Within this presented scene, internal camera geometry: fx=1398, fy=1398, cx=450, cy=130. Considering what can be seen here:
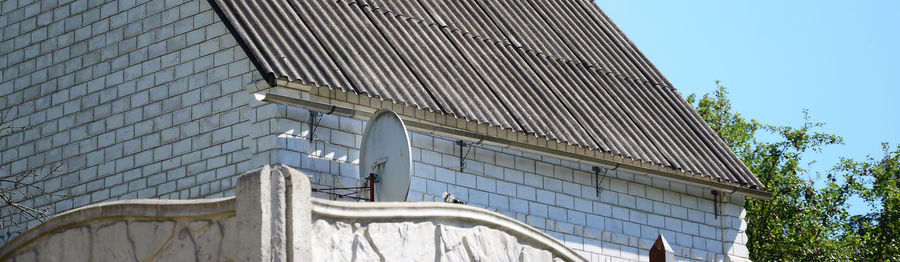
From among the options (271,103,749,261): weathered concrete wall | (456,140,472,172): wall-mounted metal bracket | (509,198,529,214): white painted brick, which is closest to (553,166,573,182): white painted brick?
(271,103,749,261): weathered concrete wall

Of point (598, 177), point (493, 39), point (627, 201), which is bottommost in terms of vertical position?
point (627, 201)

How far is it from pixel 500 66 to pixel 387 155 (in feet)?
15.5

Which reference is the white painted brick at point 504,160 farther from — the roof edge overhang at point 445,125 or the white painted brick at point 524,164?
the roof edge overhang at point 445,125

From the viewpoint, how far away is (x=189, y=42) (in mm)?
16828

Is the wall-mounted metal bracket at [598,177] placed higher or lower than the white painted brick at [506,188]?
higher

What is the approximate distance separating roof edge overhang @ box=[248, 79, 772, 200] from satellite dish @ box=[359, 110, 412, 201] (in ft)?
2.48

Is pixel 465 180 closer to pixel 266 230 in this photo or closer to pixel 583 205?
pixel 583 205

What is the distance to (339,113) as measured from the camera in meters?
16.3

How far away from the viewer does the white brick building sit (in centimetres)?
1614

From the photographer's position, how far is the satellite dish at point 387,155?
1520 centimetres

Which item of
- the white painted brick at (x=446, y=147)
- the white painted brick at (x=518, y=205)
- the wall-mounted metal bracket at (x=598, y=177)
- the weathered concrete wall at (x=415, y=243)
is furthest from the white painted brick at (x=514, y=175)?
the weathered concrete wall at (x=415, y=243)

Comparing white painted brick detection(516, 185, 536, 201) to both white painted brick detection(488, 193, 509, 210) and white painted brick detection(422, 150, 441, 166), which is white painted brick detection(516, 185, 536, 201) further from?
white painted brick detection(422, 150, 441, 166)

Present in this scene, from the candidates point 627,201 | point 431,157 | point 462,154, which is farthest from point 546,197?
point 431,157

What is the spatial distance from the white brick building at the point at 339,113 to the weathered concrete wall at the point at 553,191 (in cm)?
2
